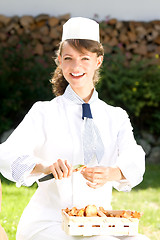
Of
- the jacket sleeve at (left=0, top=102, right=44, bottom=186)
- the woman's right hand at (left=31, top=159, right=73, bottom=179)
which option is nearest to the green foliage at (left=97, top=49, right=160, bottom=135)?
the jacket sleeve at (left=0, top=102, right=44, bottom=186)

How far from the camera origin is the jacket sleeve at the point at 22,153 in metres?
2.78

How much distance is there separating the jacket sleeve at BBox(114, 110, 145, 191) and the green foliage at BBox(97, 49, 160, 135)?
544 cm

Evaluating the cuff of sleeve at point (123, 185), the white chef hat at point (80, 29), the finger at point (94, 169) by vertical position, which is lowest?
the cuff of sleeve at point (123, 185)

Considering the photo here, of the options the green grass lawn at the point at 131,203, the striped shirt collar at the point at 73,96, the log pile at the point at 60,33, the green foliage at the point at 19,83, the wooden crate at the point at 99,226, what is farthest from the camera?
the log pile at the point at 60,33

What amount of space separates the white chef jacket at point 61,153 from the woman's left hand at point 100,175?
0.06 meters

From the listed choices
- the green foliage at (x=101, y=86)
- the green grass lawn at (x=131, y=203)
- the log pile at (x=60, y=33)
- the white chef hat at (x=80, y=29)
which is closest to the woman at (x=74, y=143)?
the white chef hat at (x=80, y=29)

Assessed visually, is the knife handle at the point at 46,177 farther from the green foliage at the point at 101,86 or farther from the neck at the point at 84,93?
the green foliage at the point at 101,86

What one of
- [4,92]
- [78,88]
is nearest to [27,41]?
[4,92]

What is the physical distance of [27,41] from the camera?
29.9ft

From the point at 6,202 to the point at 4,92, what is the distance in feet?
11.6

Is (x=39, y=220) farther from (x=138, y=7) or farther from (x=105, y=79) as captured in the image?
(x=138, y=7)

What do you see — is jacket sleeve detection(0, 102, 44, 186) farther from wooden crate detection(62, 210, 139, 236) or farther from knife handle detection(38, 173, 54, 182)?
wooden crate detection(62, 210, 139, 236)

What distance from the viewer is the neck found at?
313cm

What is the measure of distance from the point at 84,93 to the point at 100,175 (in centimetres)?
59
